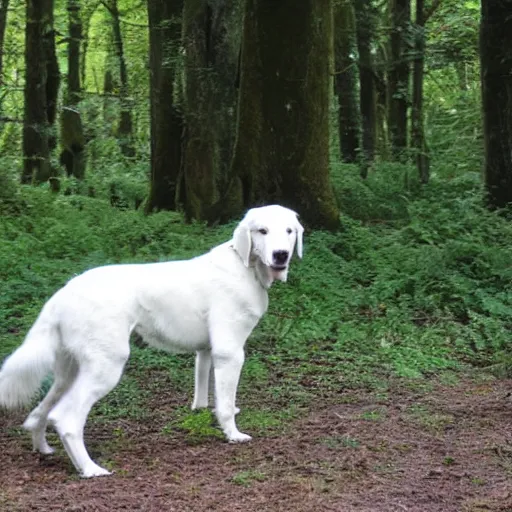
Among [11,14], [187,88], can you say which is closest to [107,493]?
[187,88]

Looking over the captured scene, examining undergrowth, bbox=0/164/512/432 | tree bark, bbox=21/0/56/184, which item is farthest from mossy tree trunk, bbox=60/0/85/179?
undergrowth, bbox=0/164/512/432

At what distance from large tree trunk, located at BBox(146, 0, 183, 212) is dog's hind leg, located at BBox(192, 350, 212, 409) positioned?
976 cm

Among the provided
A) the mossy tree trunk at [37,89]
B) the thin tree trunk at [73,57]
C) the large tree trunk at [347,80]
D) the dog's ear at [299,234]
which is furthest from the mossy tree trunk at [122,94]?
the dog's ear at [299,234]

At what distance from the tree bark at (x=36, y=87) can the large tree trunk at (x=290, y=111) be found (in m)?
9.25

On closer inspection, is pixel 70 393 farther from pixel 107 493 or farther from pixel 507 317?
pixel 507 317

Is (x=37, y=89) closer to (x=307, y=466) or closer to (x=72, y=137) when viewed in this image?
(x=72, y=137)

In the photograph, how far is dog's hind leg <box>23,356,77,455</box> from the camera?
5.57m

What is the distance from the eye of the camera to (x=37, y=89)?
20.0 m

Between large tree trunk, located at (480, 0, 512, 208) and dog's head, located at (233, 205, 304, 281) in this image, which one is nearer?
dog's head, located at (233, 205, 304, 281)

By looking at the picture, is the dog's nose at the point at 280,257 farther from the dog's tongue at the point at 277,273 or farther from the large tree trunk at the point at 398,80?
the large tree trunk at the point at 398,80

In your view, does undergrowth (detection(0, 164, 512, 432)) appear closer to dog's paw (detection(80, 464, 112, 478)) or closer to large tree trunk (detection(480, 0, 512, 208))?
large tree trunk (detection(480, 0, 512, 208))

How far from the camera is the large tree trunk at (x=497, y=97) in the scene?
1399 centimetres

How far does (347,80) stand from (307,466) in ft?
54.9

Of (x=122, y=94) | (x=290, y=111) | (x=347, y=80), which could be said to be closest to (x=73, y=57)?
(x=122, y=94)
